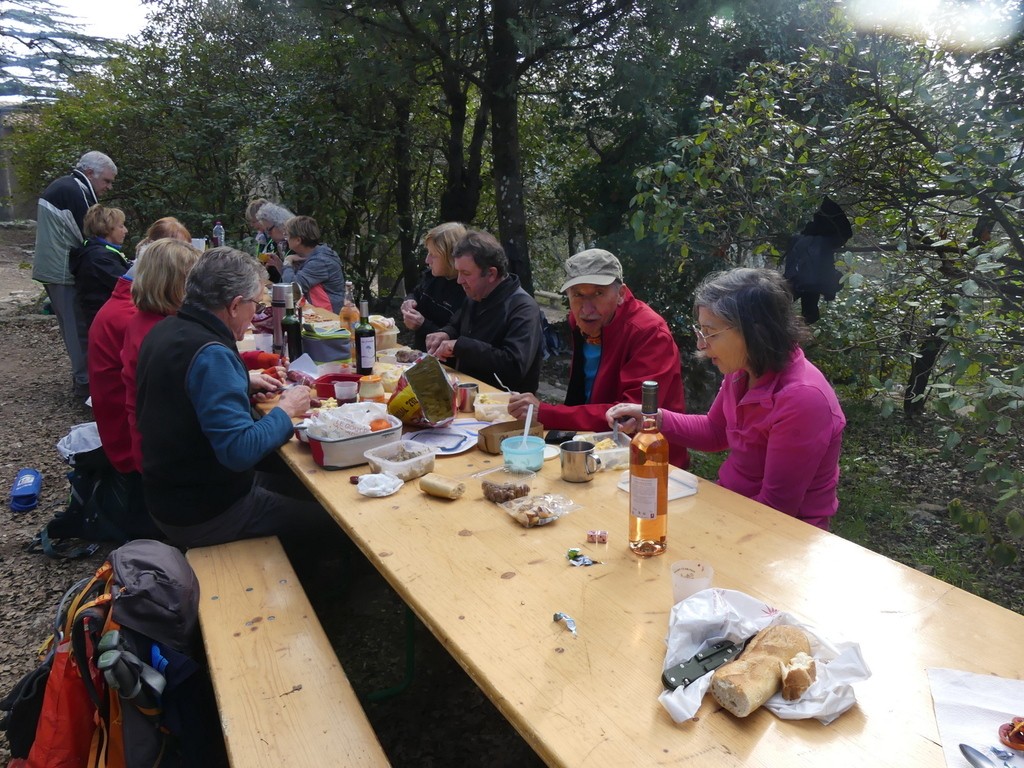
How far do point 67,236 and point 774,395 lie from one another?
6.41 metres

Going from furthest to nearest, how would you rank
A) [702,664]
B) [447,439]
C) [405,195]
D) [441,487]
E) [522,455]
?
[405,195] → [447,439] → [522,455] → [441,487] → [702,664]

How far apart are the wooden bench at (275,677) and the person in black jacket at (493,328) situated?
5.34 feet

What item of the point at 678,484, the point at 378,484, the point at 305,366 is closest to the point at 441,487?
the point at 378,484

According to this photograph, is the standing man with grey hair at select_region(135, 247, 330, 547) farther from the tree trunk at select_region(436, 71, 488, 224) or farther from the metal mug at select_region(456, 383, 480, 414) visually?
the tree trunk at select_region(436, 71, 488, 224)

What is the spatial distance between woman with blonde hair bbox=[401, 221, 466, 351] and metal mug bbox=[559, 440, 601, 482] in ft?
8.41

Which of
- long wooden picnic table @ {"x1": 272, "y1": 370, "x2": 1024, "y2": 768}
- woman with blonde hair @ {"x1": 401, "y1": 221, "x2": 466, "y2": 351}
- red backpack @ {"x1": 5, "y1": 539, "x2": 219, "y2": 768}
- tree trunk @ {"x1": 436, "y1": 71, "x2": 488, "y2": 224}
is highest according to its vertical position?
tree trunk @ {"x1": 436, "y1": 71, "x2": 488, "y2": 224}

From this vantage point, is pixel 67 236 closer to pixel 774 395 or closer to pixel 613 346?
pixel 613 346

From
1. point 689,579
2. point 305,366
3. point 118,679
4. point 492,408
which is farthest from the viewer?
point 305,366

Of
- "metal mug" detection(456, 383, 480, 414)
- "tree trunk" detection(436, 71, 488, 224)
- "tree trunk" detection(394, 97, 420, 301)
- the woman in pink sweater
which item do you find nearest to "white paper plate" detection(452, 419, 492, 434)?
"metal mug" detection(456, 383, 480, 414)

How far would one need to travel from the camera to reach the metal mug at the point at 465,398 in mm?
3104

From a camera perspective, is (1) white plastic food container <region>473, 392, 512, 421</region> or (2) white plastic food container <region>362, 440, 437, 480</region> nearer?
(2) white plastic food container <region>362, 440, 437, 480</region>

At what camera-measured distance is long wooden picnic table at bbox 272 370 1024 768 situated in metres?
1.15

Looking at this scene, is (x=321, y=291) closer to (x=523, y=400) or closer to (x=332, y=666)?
(x=523, y=400)

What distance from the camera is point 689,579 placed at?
4.85ft
